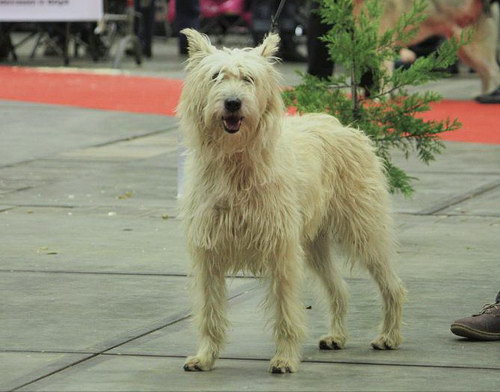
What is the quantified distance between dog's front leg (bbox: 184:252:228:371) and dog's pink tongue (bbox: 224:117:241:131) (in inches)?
23.7

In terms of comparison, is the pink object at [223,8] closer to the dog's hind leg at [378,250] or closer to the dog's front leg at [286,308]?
the dog's hind leg at [378,250]

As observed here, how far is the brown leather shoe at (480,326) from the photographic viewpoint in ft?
20.0

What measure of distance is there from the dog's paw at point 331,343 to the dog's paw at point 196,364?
2.26ft

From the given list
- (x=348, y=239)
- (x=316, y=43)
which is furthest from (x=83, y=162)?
(x=348, y=239)

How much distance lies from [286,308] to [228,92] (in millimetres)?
984

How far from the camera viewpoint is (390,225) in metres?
6.26

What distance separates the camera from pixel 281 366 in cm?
551

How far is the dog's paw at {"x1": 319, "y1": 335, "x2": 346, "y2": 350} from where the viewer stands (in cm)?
603

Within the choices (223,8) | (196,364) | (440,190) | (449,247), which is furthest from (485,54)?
(196,364)

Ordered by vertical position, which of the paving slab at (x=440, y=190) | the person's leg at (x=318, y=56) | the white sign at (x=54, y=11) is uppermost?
the person's leg at (x=318, y=56)

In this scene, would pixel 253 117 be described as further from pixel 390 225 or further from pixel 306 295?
pixel 306 295

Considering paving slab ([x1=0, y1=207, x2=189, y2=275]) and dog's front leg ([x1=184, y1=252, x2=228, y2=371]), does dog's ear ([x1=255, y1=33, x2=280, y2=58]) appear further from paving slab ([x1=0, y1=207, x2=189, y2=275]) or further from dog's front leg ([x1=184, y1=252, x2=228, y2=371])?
paving slab ([x1=0, y1=207, x2=189, y2=275])

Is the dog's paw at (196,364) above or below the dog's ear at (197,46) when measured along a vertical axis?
below

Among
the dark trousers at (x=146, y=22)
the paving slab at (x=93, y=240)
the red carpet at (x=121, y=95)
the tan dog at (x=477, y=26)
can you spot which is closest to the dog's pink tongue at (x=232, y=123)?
the paving slab at (x=93, y=240)
